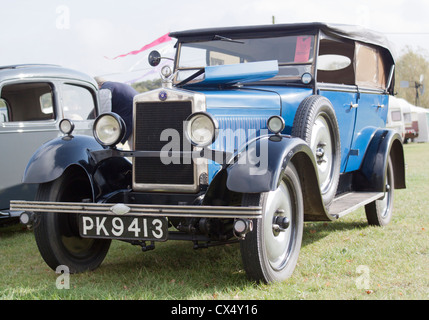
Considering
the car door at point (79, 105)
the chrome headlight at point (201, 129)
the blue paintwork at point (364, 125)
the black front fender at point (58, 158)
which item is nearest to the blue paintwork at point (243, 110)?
the chrome headlight at point (201, 129)

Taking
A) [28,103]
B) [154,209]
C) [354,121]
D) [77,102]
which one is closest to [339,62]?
[354,121]

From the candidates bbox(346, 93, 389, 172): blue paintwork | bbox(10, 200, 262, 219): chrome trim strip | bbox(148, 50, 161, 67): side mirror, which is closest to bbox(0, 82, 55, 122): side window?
bbox(148, 50, 161, 67): side mirror

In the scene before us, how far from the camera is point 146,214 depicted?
329 centimetres

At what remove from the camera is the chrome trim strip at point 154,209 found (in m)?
3.13

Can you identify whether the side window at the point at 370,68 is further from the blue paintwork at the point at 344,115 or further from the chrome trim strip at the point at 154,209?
the chrome trim strip at the point at 154,209

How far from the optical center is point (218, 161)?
3512 mm

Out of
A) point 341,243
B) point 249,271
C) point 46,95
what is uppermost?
point 46,95

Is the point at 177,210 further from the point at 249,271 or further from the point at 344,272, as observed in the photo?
the point at 344,272

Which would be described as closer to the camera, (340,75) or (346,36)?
(346,36)

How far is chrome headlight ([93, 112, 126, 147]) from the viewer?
12.4 ft

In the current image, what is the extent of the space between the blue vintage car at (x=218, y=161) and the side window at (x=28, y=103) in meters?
2.03
